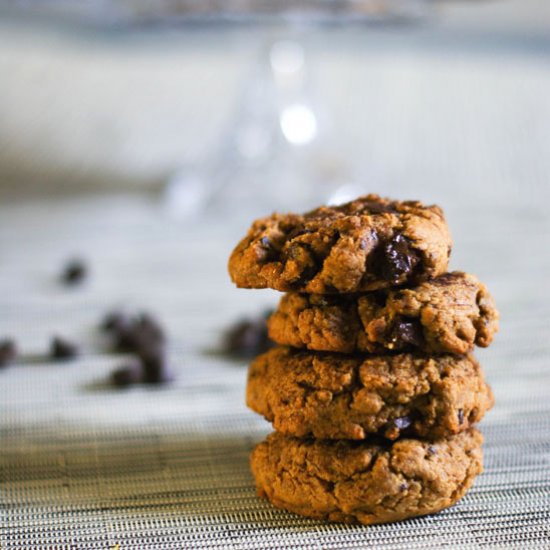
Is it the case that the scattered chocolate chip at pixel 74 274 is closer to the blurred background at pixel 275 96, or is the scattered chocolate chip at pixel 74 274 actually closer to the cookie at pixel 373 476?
the blurred background at pixel 275 96

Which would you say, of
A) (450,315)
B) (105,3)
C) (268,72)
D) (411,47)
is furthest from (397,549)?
(411,47)

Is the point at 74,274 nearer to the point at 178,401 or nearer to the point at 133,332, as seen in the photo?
the point at 133,332

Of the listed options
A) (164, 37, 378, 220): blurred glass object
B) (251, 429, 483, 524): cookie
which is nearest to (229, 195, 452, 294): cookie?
(251, 429, 483, 524): cookie

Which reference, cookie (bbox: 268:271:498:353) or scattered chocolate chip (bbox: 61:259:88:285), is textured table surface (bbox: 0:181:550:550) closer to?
scattered chocolate chip (bbox: 61:259:88:285)

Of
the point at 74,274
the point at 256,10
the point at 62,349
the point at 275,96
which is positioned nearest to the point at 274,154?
the point at 275,96

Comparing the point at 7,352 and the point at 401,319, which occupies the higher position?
the point at 401,319

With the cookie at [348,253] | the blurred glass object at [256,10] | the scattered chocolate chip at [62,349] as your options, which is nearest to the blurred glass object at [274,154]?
the blurred glass object at [256,10]
